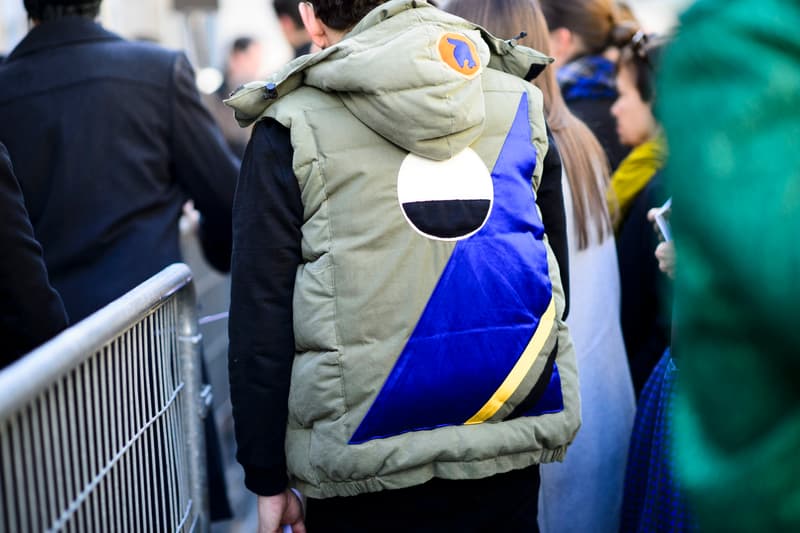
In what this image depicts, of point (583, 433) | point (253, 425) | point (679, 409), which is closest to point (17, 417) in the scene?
point (253, 425)

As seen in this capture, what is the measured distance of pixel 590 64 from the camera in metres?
3.82

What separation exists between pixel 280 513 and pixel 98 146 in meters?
1.33

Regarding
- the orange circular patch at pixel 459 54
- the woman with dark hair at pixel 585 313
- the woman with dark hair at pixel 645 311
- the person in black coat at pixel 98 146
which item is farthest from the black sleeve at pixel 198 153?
the woman with dark hair at pixel 645 311

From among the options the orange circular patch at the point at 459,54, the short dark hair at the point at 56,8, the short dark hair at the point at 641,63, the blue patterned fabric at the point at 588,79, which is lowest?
the blue patterned fabric at the point at 588,79

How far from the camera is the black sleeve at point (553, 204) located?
2176 mm

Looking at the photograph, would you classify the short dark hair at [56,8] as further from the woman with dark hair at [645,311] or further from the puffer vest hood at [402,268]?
the woman with dark hair at [645,311]

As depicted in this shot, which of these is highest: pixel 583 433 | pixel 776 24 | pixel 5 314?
pixel 776 24

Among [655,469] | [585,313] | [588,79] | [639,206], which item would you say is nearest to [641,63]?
[588,79]

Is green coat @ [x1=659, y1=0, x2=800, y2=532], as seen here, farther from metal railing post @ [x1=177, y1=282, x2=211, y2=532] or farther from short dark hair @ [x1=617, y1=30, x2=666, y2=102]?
short dark hair @ [x1=617, y1=30, x2=666, y2=102]

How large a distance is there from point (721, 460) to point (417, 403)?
989 mm

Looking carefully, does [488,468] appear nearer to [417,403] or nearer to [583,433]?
[417,403]

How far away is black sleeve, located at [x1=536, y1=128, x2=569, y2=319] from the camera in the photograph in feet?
7.14

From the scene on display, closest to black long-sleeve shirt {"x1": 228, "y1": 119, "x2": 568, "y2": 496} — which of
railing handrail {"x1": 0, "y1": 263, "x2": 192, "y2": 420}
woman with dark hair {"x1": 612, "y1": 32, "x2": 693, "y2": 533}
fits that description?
railing handrail {"x1": 0, "y1": 263, "x2": 192, "y2": 420}

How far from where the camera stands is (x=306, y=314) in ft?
6.17
